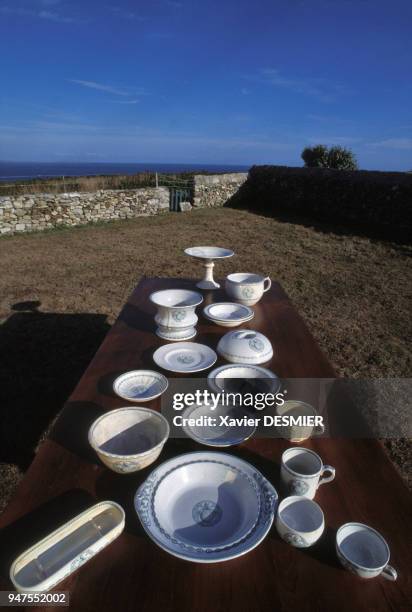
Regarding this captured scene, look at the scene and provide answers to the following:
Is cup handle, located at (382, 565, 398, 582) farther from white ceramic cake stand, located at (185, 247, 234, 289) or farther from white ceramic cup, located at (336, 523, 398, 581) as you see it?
white ceramic cake stand, located at (185, 247, 234, 289)

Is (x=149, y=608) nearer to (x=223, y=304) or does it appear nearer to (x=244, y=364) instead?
(x=244, y=364)

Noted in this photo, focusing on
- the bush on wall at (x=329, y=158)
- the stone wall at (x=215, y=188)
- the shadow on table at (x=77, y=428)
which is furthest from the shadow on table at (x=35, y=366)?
the bush on wall at (x=329, y=158)

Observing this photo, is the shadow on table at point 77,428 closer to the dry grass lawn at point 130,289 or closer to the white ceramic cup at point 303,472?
the white ceramic cup at point 303,472

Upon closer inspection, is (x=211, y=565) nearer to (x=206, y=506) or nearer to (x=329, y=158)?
(x=206, y=506)

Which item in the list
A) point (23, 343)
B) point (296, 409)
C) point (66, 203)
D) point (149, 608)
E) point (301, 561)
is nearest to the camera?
point (149, 608)

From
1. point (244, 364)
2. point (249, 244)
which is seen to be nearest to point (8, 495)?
point (244, 364)

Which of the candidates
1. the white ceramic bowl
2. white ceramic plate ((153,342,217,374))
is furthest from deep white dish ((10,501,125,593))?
white ceramic plate ((153,342,217,374))

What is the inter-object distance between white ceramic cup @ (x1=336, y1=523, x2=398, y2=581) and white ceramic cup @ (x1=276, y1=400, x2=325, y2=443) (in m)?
0.33

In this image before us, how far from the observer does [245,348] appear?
160cm

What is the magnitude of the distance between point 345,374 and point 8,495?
9.15ft

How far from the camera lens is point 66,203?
344 inches

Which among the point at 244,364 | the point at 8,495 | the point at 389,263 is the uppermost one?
the point at 244,364

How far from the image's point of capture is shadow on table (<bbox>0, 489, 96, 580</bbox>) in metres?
0.84

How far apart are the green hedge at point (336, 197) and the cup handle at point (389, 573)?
8329 millimetres
